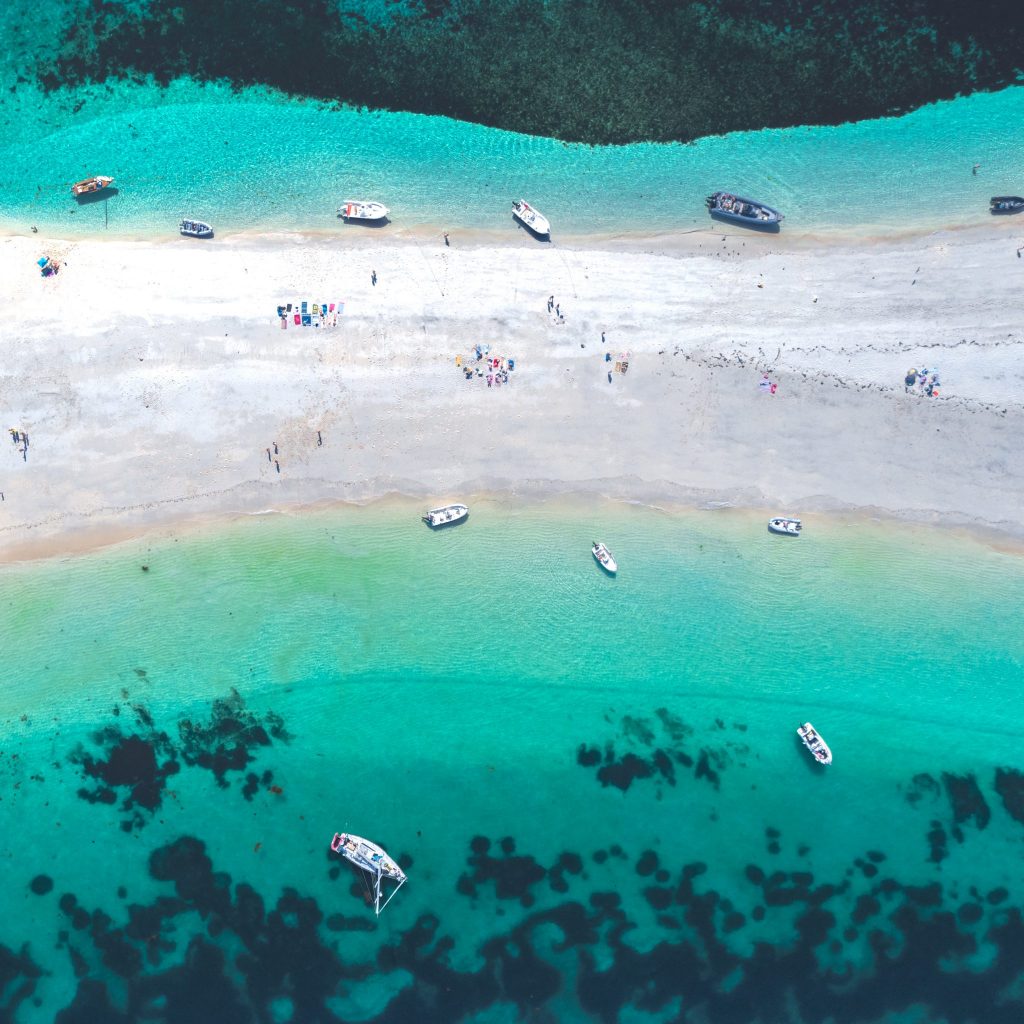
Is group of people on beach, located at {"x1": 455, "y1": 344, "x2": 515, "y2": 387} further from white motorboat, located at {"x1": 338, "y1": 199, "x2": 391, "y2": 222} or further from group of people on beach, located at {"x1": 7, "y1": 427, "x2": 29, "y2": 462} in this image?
group of people on beach, located at {"x1": 7, "y1": 427, "x2": 29, "y2": 462}

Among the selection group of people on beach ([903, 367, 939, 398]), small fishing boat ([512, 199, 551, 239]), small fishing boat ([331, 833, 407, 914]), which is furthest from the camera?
small fishing boat ([512, 199, 551, 239])

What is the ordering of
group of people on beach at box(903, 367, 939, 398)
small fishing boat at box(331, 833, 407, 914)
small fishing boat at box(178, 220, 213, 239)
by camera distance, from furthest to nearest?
small fishing boat at box(178, 220, 213, 239) → group of people on beach at box(903, 367, 939, 398) → small fishing boat at box(331, 833, 407, 914)

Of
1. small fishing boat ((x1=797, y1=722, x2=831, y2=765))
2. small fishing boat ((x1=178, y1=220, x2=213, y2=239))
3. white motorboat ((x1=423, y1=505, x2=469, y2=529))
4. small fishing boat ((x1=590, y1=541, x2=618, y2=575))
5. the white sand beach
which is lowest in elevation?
small fishing boat ((x1=797, y1=722, x2=831, y2=765))

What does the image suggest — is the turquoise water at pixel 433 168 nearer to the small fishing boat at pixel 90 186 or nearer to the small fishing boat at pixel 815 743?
the small fishing boat at pixel 90 186

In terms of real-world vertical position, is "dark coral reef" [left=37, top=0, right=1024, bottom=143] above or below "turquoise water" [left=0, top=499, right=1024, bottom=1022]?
above

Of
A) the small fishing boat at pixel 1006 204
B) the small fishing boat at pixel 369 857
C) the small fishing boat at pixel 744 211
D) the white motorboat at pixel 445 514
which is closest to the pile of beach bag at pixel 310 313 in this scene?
the white motorboat at pixel 445 514

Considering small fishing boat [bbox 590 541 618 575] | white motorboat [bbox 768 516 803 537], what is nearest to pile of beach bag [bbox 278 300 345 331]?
small fishing boat [bbox 590 541 618 575]
